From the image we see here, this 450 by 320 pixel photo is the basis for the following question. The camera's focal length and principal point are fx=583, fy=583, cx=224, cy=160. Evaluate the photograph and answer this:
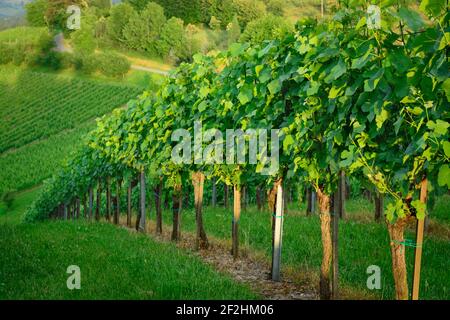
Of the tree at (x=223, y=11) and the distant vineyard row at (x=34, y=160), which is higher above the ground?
the tree at (x=223, y=11)

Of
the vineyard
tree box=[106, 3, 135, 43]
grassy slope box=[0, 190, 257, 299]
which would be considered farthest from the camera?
tree box=[106, 3, 135, 43]

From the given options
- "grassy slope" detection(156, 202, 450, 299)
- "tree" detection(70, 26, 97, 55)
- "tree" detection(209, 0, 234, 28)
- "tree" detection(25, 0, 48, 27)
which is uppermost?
"tree" detection(25, 0, 48, 27)

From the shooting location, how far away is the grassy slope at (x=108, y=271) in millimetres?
6785

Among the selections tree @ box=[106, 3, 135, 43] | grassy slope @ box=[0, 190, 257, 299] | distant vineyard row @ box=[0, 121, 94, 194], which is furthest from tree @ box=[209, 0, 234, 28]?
grassy slope @ box=[0, 190, 257, 299]

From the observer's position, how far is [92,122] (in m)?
72.2

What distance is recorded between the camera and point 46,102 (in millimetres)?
76750

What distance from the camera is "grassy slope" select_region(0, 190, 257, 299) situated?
22.3ft

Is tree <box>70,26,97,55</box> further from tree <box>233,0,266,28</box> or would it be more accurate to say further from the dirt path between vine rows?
the dirt path between vine rows

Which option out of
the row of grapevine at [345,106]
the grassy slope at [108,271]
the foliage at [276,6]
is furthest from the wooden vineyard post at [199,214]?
the foliage at [276,6]

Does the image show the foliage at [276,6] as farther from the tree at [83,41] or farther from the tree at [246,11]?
the tree at [83,41]

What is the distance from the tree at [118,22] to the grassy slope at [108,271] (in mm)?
91014

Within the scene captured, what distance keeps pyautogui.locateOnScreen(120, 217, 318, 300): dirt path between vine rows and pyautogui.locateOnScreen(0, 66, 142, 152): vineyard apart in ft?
185

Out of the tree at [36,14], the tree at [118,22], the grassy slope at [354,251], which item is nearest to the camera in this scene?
the grassy slope at [354,251]
